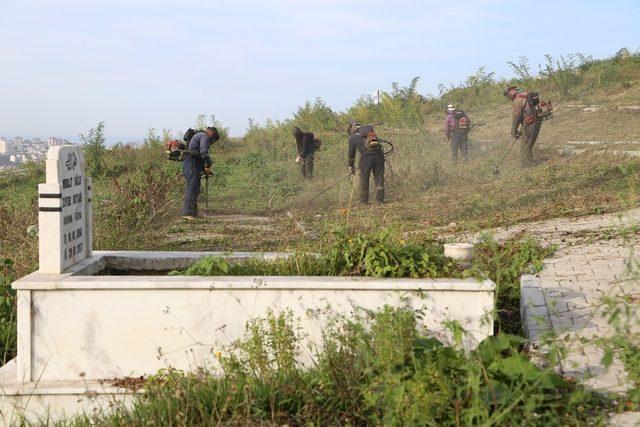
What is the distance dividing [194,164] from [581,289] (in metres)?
9.15

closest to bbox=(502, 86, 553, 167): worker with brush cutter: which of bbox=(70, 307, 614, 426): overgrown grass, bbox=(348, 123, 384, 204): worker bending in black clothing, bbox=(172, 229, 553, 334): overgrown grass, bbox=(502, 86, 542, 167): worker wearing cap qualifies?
bbox=(502, 86, 542, 167): worker wearing cap

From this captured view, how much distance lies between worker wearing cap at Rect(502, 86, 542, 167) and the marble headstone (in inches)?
542

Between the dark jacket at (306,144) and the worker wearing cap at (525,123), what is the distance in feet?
19.4

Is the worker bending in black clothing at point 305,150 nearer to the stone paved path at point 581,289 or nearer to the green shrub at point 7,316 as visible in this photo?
the stone paved path at point 581,289

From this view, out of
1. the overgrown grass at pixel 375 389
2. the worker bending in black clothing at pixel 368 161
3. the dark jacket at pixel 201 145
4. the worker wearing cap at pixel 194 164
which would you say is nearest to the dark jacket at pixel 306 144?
the worker bending in black clothing at pixel 368 161

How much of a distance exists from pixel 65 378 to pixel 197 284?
116 centimetres

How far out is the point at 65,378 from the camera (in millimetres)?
5875

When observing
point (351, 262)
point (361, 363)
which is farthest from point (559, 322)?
point (361, 363)

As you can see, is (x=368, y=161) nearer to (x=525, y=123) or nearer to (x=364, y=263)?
(x=525, y=123)

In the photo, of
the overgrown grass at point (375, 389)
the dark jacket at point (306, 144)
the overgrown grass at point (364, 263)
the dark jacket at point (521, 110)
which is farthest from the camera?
the dark jacket at point (306, 144)

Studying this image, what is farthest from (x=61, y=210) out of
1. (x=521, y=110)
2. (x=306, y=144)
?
(x=306, y=144)

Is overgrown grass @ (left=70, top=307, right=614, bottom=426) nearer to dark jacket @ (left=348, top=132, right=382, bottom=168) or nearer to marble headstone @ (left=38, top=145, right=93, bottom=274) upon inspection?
marble headstone @ (left=38, top=145, right=93, bottom=274)

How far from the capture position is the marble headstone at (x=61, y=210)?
598 cm

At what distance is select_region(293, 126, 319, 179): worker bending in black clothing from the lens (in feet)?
74.6
